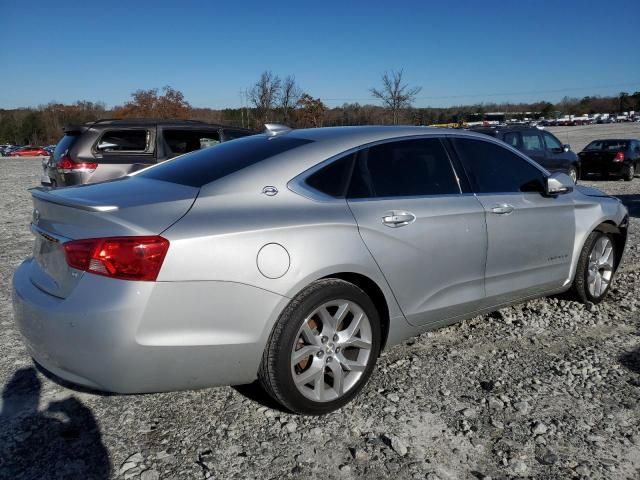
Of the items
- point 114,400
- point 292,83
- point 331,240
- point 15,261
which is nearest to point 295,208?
point 331,240

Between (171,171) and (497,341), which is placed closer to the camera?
(171,171)

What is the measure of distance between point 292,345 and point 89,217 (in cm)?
113

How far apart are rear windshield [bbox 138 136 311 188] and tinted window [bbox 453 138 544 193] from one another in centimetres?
124

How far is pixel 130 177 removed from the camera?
3.47m

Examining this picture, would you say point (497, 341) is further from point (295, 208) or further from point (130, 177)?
point (130, 177)

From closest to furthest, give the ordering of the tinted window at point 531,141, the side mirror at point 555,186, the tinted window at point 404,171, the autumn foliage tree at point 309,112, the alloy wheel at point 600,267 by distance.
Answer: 1. the tinted window at point 404,171
2. the side mirror at point 555,186
3. the alloy wheel at point 600,267
4. the tinted window at point 531,141
5. the autumn foliage tree at point 309,112

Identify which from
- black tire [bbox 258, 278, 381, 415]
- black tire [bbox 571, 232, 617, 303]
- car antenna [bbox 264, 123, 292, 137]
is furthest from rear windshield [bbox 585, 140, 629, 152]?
black tire [bbox 258, 278, 381, 415]

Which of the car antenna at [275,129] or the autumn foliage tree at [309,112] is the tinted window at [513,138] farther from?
the autumn foliage tree at [309,112]

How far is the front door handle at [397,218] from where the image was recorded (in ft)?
10.0

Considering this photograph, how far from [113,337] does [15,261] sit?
14.9ft

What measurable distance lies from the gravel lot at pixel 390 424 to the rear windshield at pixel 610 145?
1455 centimetres

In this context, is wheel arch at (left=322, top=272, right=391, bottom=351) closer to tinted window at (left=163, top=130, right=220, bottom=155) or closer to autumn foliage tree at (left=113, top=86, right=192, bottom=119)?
tinted window at (left=163, top=130, right=220, bottom=155)

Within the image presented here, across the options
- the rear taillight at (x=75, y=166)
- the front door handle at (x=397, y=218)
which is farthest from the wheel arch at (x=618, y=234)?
the rear taillight at (x=75, y=166)

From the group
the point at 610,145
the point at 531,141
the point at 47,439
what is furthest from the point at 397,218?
the point at 610,145
